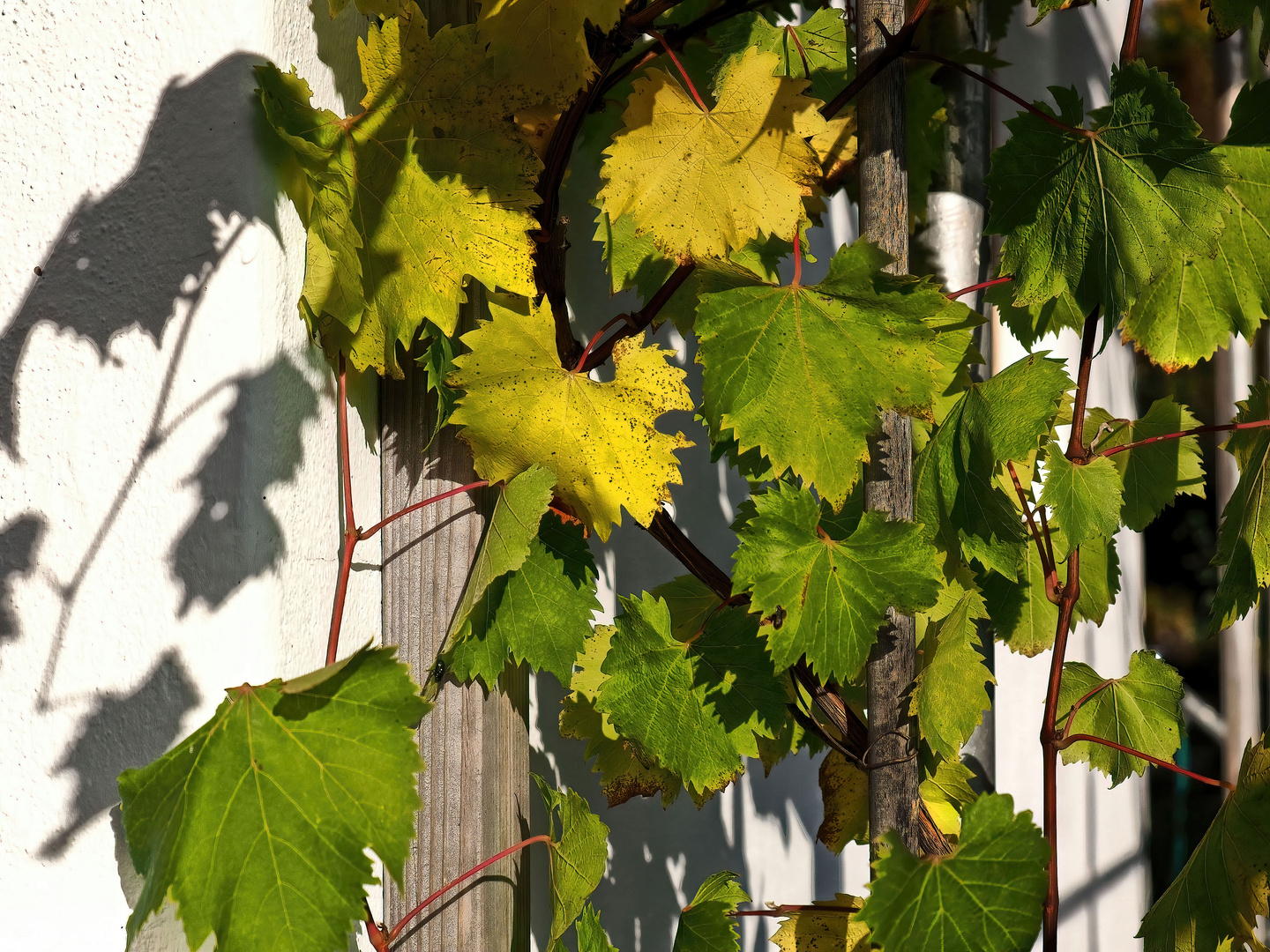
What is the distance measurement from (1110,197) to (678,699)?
0.51 meters

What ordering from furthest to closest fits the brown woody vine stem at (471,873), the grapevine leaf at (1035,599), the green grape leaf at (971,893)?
the grapevine leaf at (1035,599) < the brown woody vine stem at (471,873) < the green grape leaf at (971,893)

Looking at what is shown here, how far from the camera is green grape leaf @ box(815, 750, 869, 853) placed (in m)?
0.95

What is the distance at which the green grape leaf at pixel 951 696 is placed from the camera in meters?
0.69

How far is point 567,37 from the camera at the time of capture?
0.67 meters

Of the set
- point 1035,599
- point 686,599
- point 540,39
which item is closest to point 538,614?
point 686,599

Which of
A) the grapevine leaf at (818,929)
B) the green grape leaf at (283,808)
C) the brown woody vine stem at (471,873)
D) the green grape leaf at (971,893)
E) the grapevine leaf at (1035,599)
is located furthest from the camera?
the grapevine leaf at (1035,599)

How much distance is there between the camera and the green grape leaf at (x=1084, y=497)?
755 millimetres

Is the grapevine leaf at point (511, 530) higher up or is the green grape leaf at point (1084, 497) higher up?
the green grape leaf at point (1084, 497)

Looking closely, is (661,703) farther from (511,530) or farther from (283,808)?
(283,808)

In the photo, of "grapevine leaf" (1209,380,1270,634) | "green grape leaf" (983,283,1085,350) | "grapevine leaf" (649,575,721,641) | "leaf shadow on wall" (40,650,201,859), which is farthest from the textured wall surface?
"grapevine leaf" (1209,380,1270,634)

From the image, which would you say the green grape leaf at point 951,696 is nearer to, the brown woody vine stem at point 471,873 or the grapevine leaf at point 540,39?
the brown woody vine stem at point 471,873

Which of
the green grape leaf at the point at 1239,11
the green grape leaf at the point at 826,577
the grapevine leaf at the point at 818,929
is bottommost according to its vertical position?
the grapevine leaf at the point at 818,929

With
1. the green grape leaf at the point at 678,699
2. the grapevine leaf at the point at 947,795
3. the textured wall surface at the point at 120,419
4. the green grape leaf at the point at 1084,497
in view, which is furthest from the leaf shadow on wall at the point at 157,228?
the grapevine leaf at the point at 947,795

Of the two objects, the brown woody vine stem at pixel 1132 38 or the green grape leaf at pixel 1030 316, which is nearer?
the brown woody vine stem at pixel 1132 38
